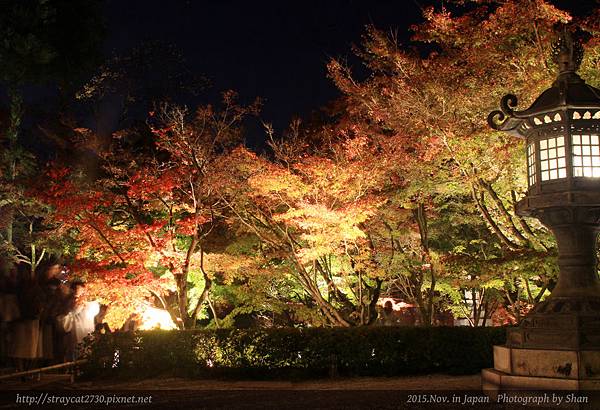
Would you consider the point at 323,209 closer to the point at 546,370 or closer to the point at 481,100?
the point at 481,100

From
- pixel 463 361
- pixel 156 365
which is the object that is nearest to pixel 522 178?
pixel 463 361

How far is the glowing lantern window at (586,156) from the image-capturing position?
7.74 metres

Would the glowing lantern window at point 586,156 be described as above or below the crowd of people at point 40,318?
above

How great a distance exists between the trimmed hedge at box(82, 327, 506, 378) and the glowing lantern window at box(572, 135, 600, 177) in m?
6.41

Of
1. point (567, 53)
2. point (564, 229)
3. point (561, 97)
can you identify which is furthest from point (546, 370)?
point (567, 53)

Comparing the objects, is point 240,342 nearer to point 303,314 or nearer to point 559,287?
point 303,314

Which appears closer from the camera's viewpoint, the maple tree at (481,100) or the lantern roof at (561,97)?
the lantern roof at (561,97)

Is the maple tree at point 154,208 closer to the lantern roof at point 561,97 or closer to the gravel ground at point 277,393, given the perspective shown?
the gravel ground at point 277,393

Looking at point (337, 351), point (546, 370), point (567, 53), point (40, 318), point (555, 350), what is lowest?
point (337, 351)

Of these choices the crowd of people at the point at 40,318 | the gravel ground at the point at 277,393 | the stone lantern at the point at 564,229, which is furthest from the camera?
the crowd of people at the point at 40,318

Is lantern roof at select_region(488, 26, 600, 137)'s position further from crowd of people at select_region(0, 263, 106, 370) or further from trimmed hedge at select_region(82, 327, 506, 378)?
crowd of people at select_region(0, 263, 106, 370)

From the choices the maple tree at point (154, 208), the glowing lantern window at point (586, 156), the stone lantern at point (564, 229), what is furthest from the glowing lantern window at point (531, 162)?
the maple tree at point (154, 208)

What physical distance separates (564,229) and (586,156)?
103 cm

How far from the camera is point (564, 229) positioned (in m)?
7.91
